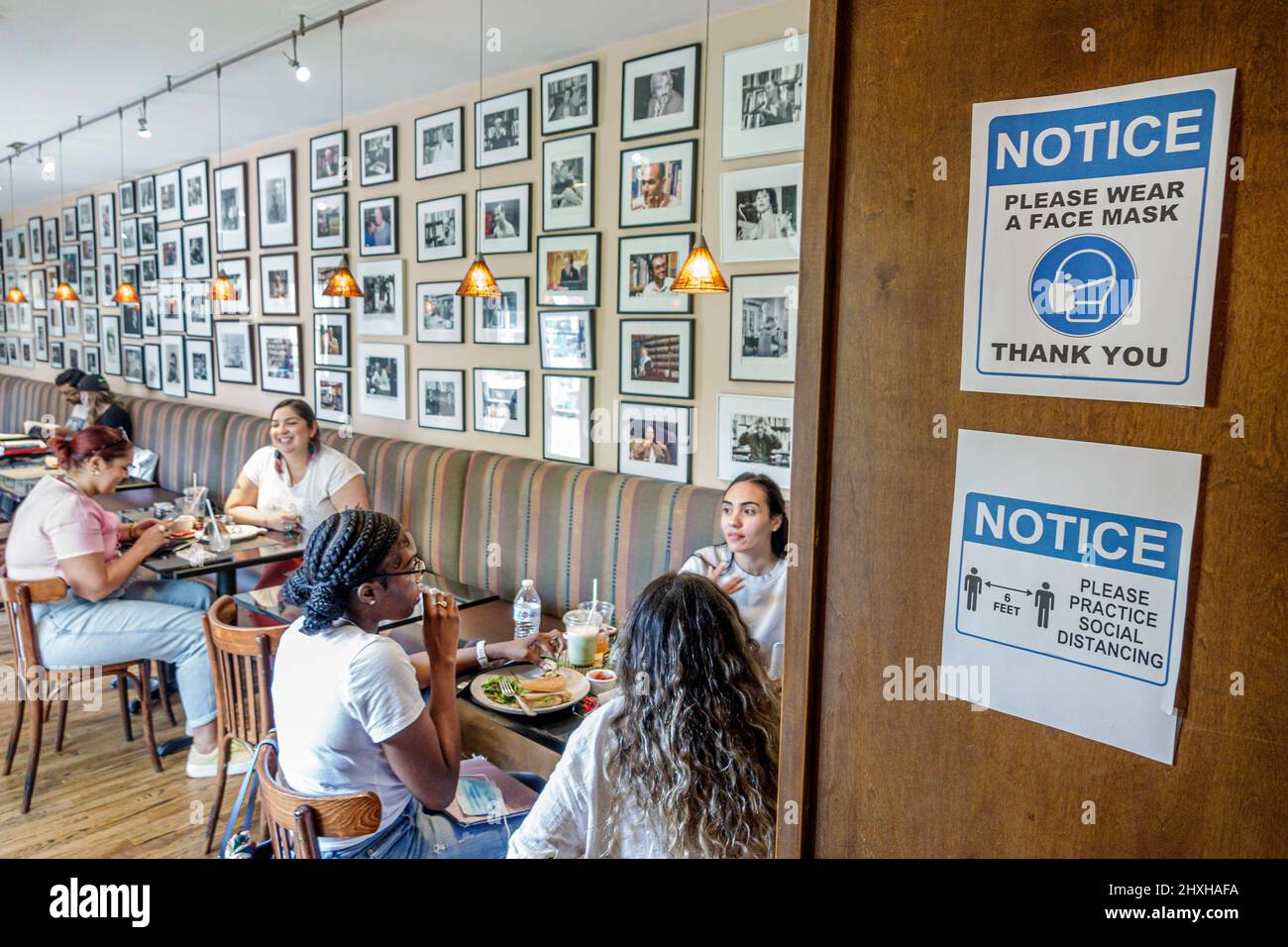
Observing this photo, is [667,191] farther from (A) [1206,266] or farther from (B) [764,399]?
(A) [1206,266]

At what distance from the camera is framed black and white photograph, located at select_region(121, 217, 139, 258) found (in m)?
7.65

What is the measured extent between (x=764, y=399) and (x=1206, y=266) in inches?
111

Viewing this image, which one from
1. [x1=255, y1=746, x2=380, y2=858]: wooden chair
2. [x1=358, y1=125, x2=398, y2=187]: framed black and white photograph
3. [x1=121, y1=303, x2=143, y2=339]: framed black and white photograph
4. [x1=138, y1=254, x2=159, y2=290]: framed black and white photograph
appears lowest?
Result: [x1=255, y1=746, x2=380, y2=858]: wooden chair

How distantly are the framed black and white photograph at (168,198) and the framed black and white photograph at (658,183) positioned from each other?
4914 millimetres

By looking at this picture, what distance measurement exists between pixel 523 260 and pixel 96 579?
7.91ft

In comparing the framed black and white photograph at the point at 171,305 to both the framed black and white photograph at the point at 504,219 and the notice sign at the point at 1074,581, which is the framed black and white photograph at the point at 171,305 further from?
the notice sign at the point at 1074,581

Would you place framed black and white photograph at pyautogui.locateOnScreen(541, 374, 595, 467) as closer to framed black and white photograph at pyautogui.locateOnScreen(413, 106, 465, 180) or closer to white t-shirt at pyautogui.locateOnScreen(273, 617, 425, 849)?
framed black and white photograph at pyautogui.locateOnScreen(413, 106, 465, 180)

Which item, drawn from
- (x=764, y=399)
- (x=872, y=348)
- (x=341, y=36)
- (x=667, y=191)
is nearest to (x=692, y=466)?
(x=764, y=399)

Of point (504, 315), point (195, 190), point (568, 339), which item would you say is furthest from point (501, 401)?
point (195, 190)

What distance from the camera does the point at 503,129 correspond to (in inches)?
174

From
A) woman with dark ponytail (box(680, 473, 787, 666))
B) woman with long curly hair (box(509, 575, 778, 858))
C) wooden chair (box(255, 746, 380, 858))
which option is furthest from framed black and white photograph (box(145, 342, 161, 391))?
woman with long curly hair (box(509, 575, 778, 858))

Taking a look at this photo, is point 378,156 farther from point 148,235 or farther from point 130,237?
point 130,237

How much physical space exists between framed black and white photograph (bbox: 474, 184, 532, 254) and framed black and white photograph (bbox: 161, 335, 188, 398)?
161 inches

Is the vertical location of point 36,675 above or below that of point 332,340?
below
